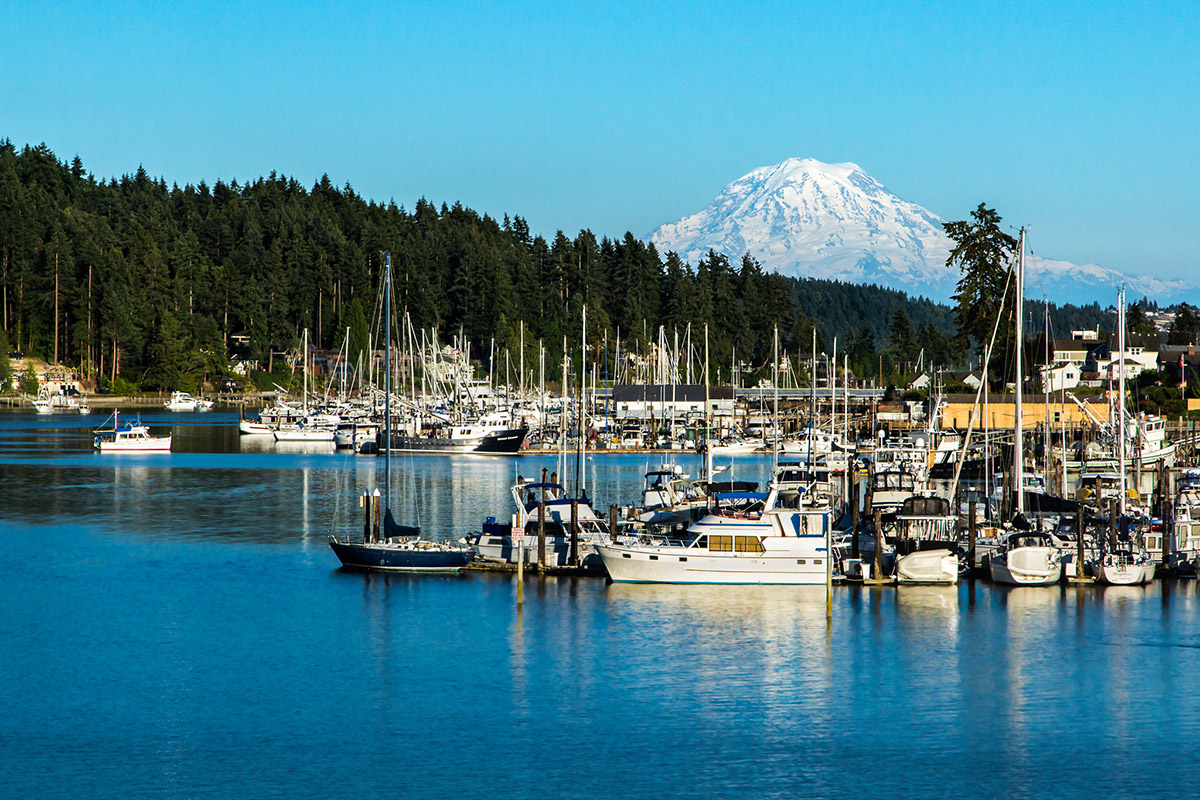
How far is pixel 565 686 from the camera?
32625 mm

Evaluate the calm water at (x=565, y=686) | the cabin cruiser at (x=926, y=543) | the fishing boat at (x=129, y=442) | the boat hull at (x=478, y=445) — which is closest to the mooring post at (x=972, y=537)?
the cabin cruiser at (x=926, y=543)

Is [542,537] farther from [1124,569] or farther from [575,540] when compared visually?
[1124,569]

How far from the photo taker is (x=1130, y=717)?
3045 centimetres

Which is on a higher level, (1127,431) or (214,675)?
(1127,431)

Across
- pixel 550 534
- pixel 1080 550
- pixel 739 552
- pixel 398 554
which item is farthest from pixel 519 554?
pixel 1080 550

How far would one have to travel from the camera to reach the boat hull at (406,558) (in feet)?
145

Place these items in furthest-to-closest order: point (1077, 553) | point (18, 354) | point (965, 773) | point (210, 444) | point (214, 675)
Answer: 1. point (18, 354)
2. point (210, 444)
3. point (1077, 553)
4. point (214, 675)
5. point (965, 773)

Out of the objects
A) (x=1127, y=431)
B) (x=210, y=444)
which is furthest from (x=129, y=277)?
(x=1127, y=431)

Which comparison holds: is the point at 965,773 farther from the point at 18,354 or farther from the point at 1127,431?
the point at 18,354

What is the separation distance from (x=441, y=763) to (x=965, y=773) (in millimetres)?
10865

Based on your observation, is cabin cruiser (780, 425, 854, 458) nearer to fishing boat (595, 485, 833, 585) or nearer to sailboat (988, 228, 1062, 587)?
sailboat (988, 228, 1062, 587)

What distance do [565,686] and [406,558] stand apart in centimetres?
1318

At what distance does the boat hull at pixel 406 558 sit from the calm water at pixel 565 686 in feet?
1.81

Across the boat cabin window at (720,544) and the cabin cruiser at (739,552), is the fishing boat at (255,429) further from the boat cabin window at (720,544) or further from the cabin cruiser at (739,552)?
the boat cabin window at (720,544)
